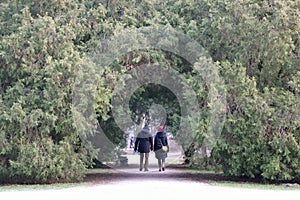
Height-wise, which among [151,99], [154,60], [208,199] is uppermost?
[154,60]

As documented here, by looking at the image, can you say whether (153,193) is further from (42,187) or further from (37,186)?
(37,186)

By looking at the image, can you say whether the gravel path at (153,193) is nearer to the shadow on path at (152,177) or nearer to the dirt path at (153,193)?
the dirt path at (153,193)

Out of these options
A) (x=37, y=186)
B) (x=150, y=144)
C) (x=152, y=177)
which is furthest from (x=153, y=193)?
(x=150, y=144)

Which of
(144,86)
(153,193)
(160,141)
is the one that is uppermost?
(144,86)

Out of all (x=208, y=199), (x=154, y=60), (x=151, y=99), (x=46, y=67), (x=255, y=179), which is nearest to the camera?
(x=208, y=199)

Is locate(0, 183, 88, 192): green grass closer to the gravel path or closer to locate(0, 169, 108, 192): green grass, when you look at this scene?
locate(0, 169, 108, 192): green grass

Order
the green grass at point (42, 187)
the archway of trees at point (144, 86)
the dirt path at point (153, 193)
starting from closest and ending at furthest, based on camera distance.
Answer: the dirt path at point (153, 193), the green grass at point (42, 187), the archway of trees at point (144, 86)

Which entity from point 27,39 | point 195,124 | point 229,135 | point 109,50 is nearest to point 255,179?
point 229,135

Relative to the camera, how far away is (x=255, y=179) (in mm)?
14703

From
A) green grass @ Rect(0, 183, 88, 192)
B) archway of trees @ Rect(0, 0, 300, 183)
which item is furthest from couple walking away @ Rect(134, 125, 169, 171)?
green grass @ Rect(0, 183, 88, 192)

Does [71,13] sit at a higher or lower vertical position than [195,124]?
higher

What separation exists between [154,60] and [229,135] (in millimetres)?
3724

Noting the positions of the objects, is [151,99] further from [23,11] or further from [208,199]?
[208,199]

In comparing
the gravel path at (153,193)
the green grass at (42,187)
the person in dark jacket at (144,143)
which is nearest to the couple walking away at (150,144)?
the person in dark jacket at (144,143)
